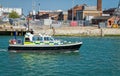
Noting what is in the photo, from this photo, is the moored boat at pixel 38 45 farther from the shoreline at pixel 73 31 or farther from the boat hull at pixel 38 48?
the shoreline at pixel 73 31

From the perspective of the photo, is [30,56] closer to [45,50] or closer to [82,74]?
[45,50]

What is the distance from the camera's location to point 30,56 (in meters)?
43.9

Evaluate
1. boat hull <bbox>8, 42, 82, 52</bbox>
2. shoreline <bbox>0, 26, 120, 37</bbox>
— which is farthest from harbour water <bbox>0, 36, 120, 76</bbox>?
shoreline <bbox>0, 26, 120, 37</bbox>

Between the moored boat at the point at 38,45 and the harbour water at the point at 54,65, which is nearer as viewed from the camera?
the harbour water at the point at 54,65

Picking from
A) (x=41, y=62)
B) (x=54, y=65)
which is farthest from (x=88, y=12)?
(x=54, y=65)

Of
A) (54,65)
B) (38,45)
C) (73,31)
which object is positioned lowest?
(73,31)

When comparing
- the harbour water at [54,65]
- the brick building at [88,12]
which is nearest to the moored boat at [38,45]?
the harbour water at [54,65]

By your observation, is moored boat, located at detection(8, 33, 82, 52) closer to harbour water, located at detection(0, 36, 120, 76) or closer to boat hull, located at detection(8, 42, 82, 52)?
boat hull, located at detection(8, 42, 82, 52)

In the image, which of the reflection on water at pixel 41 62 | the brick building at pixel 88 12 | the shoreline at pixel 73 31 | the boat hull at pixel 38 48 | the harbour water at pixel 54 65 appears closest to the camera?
the harbour water at pixel 54 65

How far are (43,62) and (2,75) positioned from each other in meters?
8.99

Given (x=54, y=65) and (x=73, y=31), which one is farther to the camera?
(x=73, y=31)

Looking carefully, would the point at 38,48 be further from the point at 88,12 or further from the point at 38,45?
the point at 88,12

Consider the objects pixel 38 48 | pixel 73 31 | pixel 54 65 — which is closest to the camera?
pixel 54 65

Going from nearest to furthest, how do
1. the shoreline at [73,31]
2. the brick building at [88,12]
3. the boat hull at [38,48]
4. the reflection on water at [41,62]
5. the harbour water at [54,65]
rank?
1. the harbour water at [54,65]
2. the reflection on water at [41,62]
3. the boat hull at [38,48]
4. the shoreline at [73,31]
5. the brick building at [88,12]
